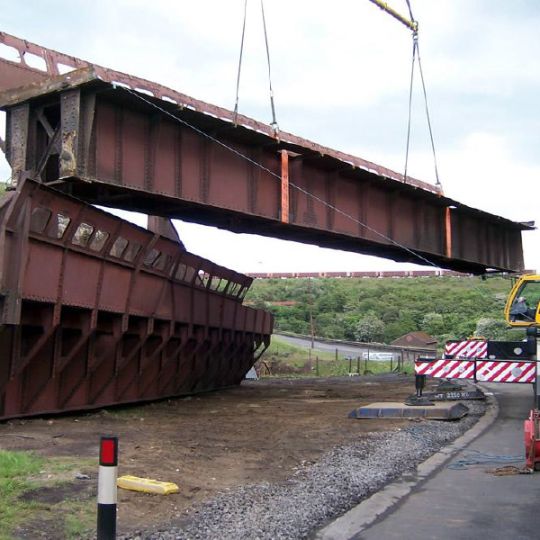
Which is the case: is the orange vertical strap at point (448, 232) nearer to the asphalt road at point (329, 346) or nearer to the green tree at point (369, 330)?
the asphalt road at point (329, 346)

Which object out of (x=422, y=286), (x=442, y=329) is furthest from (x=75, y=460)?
(x=422, y=286)

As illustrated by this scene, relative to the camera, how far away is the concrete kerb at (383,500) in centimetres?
554

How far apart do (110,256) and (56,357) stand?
7.70 feet

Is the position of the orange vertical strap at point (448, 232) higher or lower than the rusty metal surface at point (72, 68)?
lower

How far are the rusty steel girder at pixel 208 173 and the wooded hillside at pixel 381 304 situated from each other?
50854mm

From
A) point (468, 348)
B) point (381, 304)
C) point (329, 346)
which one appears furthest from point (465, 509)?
point (381, 304)

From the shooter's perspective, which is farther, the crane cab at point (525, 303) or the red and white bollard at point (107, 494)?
the crane cab at point (525, 303)

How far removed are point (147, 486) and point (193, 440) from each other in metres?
4.23

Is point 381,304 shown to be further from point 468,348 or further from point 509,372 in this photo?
point 509,372

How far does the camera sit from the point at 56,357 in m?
12.6

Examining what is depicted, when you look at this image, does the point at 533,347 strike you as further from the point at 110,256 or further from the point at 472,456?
the point at 110,256

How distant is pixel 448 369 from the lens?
15.1 m

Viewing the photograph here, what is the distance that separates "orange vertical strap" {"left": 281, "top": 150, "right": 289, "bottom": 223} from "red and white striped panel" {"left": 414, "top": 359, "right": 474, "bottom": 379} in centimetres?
484

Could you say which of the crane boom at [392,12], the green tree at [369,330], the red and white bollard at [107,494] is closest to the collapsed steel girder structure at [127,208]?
the red and white bollard at [107,494]
